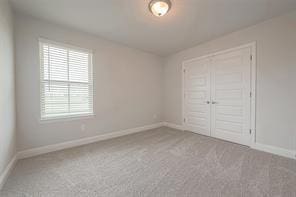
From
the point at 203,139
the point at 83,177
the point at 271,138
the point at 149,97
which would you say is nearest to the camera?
the point at 83,177

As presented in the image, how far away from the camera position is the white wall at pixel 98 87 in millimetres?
2674

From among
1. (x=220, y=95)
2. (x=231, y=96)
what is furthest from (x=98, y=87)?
(x=231, y=96)

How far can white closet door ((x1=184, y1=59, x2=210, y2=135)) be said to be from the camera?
13.0ft

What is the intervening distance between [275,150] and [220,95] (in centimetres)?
148

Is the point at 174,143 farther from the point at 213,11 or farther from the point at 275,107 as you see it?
the point at 213,11

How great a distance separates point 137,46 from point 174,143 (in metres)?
2.73

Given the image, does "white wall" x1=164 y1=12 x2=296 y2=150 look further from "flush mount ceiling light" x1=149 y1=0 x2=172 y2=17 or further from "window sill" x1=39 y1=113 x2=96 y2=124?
"window sill" x1=39 y1=113 x2=96 y2=124

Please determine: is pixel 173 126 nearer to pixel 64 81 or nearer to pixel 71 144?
pixel 71 144

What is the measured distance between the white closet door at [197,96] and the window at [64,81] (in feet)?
8.71

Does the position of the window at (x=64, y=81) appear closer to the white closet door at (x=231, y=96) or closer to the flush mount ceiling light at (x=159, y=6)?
the flush mount ceiling light at (x=159, y=6)

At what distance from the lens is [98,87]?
3615mm

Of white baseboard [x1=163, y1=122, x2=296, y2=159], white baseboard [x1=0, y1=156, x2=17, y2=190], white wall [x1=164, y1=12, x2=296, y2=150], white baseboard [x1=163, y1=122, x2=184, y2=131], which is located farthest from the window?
white baseboard [x1=163, y1=122, x2=296, y2=159]

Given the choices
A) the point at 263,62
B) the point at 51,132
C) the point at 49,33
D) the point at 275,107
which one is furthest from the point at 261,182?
the point at 49,33

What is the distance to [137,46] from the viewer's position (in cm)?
420
